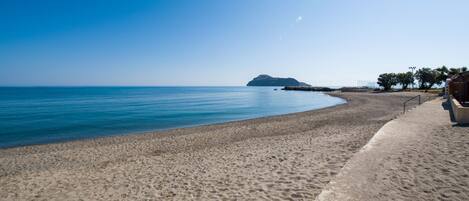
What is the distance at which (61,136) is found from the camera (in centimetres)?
2141

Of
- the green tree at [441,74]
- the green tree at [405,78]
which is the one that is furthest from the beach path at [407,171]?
the green tree at [405,78]

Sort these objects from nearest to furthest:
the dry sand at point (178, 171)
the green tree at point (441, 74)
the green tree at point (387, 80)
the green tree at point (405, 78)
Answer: the dry sand at point (178, 171), the green tree at point (441, 74), the green tree at point (405, 78), the green tree at point (387, 80)

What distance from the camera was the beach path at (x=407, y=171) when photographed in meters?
6.57

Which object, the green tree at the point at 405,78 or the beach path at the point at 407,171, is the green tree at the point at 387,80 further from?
the beach path at the point at 407,171

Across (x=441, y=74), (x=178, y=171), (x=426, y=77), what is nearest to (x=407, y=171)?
(x=178, y=171)

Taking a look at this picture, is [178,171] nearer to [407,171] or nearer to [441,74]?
[407,171]

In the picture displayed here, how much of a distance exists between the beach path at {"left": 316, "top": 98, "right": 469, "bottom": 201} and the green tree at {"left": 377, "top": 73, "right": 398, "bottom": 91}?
341 feet

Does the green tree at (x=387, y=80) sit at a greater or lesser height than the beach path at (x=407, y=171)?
greater

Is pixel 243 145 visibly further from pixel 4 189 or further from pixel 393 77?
pixel 393 77

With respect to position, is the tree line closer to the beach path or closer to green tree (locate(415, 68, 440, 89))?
green tree (locate(415, 68, 440, 89))

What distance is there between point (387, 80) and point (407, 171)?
11147cm

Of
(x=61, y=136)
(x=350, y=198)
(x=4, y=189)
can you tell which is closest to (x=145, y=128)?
(x=61, y=136)

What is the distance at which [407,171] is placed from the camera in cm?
812

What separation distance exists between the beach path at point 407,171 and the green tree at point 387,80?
4090 inches
